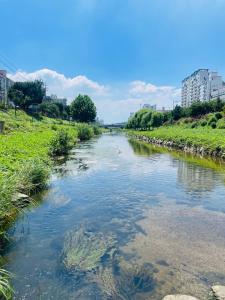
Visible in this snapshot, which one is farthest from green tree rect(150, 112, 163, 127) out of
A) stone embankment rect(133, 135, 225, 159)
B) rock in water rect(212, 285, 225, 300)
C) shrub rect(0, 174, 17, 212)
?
rock in water rect(212, 285, 225, 300)

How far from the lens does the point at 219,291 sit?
5.14 metres

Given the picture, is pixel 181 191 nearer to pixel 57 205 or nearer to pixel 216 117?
pixel 57 205

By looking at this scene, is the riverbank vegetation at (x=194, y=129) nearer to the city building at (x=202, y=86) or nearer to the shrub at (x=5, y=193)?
the shrub at (x=5, y=193)

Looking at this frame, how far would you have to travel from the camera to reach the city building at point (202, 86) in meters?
145

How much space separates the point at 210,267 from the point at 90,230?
330 cm

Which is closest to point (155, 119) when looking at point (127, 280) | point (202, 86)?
point (127, 280)

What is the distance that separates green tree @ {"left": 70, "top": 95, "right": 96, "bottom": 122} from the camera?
3282 inches

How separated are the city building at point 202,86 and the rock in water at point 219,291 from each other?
126 metres

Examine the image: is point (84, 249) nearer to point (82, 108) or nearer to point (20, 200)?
point (20, 200)

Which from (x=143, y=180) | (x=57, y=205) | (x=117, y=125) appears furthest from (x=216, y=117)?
(x=117, y=125)

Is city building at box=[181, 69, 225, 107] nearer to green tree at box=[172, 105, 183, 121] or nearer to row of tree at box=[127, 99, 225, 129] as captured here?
green tree at box=[172, 105, 183, 121]

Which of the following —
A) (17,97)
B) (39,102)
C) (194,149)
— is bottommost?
(194,149)

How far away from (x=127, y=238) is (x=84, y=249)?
131cm

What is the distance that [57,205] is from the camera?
10.6m
